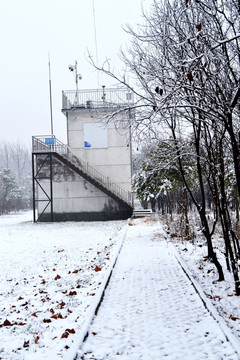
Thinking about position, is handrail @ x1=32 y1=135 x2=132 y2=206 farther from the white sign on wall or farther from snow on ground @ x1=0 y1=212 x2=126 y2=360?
snow on ground @ x1=0 y1=212 x2=126 y2=360

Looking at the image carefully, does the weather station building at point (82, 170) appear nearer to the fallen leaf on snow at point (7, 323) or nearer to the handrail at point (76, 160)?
the handrail at point (76, 160)

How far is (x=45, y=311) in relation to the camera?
5.84 meters

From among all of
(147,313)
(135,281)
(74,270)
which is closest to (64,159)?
(74,270)

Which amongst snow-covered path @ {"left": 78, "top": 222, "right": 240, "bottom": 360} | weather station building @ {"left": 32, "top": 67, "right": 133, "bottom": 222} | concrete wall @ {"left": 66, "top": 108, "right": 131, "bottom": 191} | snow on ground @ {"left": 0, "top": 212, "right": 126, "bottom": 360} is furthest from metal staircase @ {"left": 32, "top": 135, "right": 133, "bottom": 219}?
snow-covered path @ {"left": 78, "top": 222, "right": 240, "bottom": 360}

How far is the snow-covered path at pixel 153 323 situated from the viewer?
13.1ft

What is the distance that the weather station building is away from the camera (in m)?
28.6

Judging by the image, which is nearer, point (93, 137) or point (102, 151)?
point (102, 151)

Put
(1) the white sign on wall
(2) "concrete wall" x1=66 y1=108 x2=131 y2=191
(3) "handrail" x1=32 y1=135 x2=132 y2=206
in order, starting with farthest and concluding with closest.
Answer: (1) the white sign on wall < (2) "concrete wall" x1=66 y1=108 x2=131 y2=191 < (3) "handrail" x1=32 y1=135 x2=132 y2=206

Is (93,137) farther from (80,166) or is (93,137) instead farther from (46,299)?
(46,299)

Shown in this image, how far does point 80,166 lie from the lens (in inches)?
1128

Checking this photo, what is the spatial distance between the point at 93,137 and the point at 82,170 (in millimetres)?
3538

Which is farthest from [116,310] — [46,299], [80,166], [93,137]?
[93,137]

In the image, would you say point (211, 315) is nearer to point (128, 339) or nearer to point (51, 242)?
point (128, 339)

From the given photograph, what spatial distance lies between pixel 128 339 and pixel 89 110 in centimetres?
2591
